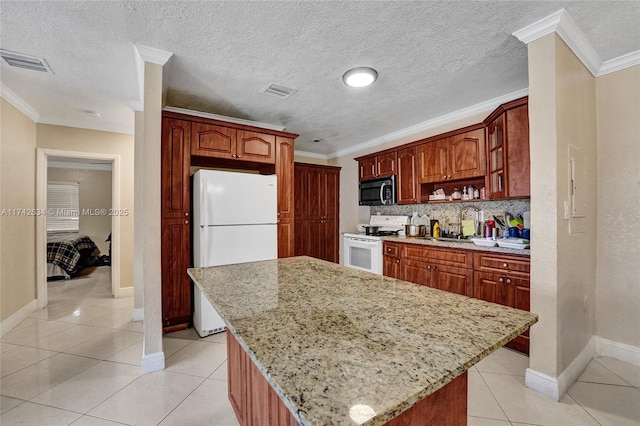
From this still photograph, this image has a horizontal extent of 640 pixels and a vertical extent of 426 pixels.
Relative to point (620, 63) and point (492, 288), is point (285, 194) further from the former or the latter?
point (620, 63)

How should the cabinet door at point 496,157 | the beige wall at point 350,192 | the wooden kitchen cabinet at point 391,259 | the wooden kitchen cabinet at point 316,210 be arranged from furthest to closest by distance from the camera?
the beige wall at point 350,192 → the wooden kitchen cabinet at point 316,210 → the wooden kitchen cabinet at point 391,259 → the cabinet door at point 496,157

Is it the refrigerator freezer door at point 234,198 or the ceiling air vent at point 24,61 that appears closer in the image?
the ceiling air vent at point 24,61

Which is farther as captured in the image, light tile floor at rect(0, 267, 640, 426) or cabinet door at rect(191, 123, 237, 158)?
cabinet door at rect(191, 123, 237, 158)

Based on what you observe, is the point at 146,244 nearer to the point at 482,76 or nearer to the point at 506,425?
the point at 506,425

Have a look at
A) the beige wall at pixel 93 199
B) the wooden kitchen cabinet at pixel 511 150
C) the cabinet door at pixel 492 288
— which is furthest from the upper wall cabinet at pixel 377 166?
the beige wall at pixel 93 199

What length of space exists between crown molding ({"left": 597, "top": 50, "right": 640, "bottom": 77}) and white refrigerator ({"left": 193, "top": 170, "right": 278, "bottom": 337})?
3.14 m

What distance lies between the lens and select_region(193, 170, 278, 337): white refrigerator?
8.87 feet

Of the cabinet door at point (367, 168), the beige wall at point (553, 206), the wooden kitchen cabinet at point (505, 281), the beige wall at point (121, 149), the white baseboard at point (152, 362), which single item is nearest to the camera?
the beige wall at point (553, 206)

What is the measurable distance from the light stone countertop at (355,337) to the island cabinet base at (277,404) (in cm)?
23

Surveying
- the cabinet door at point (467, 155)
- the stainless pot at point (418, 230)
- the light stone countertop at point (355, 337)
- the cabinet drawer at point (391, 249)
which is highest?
the cabinet door at point (467, 155)

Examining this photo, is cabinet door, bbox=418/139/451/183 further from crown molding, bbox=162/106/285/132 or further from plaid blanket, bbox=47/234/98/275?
plaid blanket, bbox=47/234/98/275

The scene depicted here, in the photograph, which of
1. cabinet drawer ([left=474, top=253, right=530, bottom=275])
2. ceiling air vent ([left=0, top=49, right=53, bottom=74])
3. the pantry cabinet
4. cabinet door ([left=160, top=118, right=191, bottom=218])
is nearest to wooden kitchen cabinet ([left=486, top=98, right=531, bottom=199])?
cabinet drawer ([left=474, top=253, right=530, bottom=275])

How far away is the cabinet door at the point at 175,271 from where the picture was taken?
2.76m

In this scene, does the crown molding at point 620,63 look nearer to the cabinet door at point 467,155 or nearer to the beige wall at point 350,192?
the cabinet door at point 467,155
